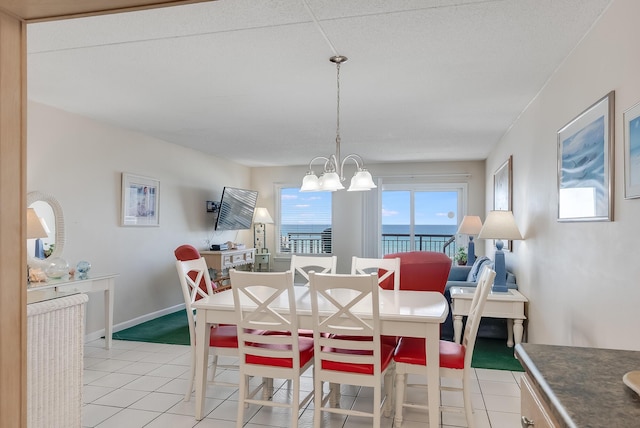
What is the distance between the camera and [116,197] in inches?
195

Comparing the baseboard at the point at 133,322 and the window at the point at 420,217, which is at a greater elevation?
the window at the point at 420,217

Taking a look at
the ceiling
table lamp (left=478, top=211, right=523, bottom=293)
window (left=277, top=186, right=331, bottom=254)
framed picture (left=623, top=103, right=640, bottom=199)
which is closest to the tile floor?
table lamp (left=478, top=211, right=523, bottom=293)

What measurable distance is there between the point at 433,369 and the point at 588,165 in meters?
1.47

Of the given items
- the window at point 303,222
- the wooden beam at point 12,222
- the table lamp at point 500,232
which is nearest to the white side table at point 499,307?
the table lamp at point 500,232

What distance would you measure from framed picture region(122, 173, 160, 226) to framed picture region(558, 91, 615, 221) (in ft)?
14.6

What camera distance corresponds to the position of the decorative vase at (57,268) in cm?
380

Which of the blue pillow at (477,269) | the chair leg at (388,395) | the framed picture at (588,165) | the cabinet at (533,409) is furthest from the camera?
the blue pillow at (477,269)

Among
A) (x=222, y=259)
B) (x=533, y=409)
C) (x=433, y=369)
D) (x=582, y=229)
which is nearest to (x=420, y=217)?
(x=222, y=259)

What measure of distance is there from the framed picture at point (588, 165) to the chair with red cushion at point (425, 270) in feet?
4.13

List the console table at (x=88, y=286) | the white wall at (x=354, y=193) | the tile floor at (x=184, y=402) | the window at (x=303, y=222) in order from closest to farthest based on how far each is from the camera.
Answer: the tile floor at (x=184, y=402)
the console table at (x=88, y=286)
the white wall at (x=354, y=193)
the window at (x=303, y=222)

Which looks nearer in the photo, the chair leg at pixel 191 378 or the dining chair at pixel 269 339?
the dining chair at pixel 269 339

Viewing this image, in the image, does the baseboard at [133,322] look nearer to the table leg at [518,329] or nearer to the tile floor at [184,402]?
the tile floor at [184,402]

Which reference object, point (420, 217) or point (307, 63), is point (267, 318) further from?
point (420, 217)

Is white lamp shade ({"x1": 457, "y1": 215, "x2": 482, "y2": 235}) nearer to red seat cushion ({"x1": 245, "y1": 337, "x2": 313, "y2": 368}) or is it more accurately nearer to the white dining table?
the white dining table
